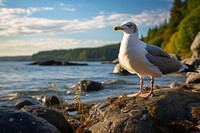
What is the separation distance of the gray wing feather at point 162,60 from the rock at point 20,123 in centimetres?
307

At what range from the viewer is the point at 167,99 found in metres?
6.56

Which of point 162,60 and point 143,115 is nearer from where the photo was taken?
point 143,115

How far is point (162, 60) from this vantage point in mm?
7379

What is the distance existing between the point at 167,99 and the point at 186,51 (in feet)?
200

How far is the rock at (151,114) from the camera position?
19.6 feet

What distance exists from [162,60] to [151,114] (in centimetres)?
174

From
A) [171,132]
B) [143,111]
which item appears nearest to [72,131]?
[143,111]

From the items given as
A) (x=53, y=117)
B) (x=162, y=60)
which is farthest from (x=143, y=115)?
(x=53, y=117)

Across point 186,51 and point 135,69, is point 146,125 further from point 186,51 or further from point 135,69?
point 186,51

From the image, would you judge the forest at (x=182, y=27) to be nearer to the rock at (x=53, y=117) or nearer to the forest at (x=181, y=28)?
the forest at (x=181, y=28)

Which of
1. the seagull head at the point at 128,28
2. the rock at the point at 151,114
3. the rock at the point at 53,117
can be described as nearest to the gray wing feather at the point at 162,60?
the seagull head at the point at 128,28

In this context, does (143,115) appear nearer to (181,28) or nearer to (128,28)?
(128,28)

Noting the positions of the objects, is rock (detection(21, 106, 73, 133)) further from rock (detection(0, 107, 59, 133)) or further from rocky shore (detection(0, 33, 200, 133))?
rock (detection(0, 107, 59, 133))

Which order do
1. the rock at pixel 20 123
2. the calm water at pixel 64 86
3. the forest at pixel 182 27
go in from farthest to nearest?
the forest at pixel 182 27
the calm water at pixel 64 86
the rock at pixel 20 123
